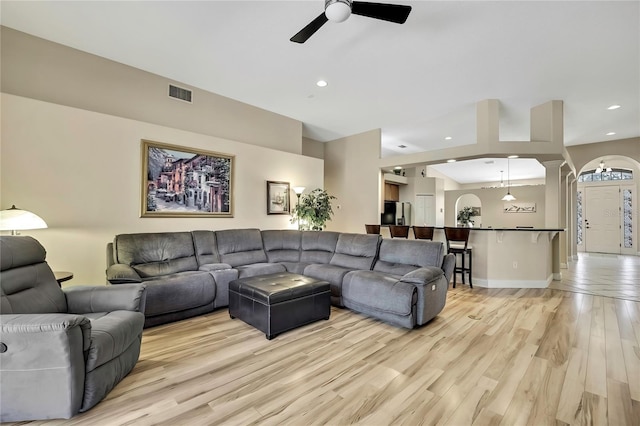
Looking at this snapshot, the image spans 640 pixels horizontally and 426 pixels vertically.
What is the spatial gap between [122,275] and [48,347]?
1506 mm

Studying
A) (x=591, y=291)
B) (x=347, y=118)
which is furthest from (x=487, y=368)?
(x=347, y=118)

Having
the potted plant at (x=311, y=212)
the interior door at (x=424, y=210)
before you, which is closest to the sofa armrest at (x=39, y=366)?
the potted plant at (x=311, y=212)

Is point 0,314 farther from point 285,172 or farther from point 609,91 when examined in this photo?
point 609,91

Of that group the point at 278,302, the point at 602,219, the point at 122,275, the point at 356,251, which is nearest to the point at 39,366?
the point at 122,275

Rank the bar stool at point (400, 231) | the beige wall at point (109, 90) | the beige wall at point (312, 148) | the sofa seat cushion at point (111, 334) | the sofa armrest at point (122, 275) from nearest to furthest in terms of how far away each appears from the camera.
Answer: the sofa seat cushion at point (111, 334), the sofa armrest at point (122, 275), the beige wall at point (109, 90), the bar stool at point (400, 231), the beige wall at point (312, 148)

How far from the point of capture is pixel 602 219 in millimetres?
9008

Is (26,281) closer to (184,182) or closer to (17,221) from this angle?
(17,221)

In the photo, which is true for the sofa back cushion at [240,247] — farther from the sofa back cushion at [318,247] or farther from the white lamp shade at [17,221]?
the white lamp shade at [17,221]

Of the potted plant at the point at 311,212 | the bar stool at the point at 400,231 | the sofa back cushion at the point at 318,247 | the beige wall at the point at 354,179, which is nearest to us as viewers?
the sofa back cushion at the point at 318,247

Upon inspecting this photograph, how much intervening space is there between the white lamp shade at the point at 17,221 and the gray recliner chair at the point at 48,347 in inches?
20.7

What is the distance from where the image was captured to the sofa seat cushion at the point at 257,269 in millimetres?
3889

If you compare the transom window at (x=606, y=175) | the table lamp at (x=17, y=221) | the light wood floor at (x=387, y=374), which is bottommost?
the light wood floor at (x=387, y=374)

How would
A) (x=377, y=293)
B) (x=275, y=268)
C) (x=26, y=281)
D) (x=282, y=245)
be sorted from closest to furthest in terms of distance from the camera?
1. (x=26, y=281)
2. (x=377, y=293)
3. (x=275, y=268)
4. (x=282, y=245)

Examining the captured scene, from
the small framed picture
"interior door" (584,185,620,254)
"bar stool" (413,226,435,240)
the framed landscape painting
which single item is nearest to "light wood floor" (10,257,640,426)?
the framed landscape painting
